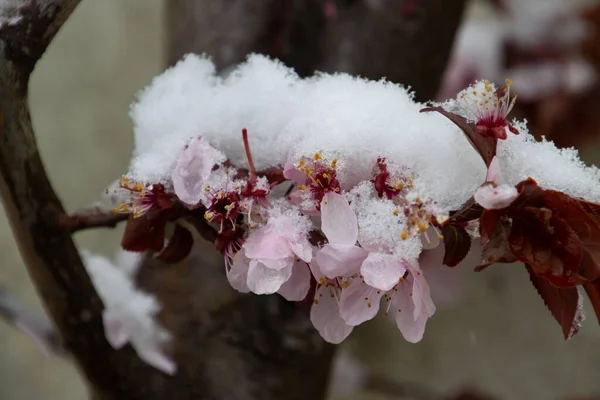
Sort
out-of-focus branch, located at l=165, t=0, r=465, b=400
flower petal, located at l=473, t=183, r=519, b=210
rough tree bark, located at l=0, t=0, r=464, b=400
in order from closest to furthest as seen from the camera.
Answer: flower petal, located at l=473, t=183, r=519, b=210 < rough tree bark, located at l=0, t=0, r=464, b=400 < out-of-focus branch, located at l=165, t=0, r=465, b=400

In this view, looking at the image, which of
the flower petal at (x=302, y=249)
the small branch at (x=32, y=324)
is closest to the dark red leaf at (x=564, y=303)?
the flower petal at (x=302, y=249)

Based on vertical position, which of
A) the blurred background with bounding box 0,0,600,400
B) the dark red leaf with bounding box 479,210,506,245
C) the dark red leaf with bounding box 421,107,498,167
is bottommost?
the blurred background with bounding box 0,0,600,400

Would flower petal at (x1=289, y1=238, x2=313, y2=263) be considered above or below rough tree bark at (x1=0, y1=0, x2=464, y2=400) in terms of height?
above

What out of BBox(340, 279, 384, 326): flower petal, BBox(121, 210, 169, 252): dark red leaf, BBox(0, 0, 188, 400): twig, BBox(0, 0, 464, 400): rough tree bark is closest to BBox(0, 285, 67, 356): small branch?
BBox(0, 0, 464, 400): rough tree bark

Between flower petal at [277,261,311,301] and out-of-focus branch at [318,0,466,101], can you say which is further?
out-of-focus branch at [318,0,466,101]

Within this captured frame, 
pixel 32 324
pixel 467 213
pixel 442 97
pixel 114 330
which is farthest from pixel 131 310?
pixel 442 97

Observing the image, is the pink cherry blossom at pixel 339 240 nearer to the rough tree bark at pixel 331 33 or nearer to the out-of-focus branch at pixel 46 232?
the out-of-focus branch at pixel 46 232

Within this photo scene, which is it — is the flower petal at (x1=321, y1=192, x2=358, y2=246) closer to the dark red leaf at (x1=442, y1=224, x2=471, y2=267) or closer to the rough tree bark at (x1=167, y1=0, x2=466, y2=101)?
the dark red leaf at (x1=442, y1=224, x2=471, y2=267)
